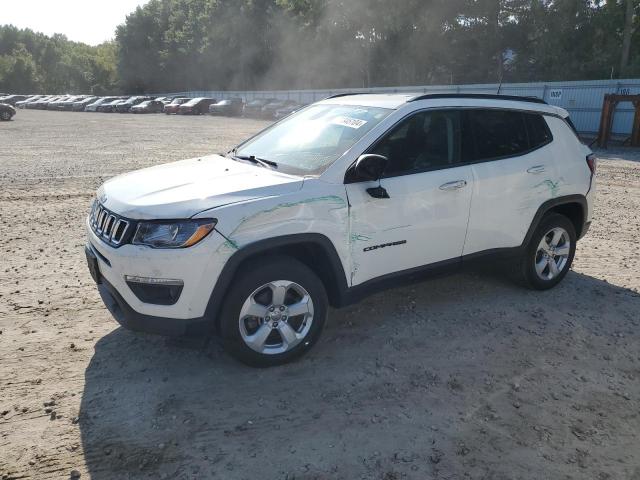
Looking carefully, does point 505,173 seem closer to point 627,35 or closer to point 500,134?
point 500,134

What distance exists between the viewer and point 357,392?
3336mm

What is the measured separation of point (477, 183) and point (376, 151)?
983mm

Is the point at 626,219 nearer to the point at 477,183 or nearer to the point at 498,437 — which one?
the point at 477,183

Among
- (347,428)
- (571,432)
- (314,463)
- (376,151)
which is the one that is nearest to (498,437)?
(571,432)

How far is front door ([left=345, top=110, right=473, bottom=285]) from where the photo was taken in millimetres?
3664

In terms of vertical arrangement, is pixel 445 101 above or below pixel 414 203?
above

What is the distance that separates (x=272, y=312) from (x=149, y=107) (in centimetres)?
5147

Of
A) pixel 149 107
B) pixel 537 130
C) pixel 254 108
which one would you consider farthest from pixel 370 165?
pixel 149 107

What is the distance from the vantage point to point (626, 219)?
7.75 meters

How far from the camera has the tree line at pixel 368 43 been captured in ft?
116

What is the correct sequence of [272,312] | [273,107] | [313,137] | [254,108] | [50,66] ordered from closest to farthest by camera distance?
[272,312] → [313,137] → [273,107] → [254,108] → [50,66]

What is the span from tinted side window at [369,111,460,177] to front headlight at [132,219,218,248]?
4.52 feet

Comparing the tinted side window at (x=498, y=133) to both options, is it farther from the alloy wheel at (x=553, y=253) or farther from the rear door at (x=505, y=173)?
the alloy wheel at (x=553, y=253)

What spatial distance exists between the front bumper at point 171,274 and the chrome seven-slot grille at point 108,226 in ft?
0.23
